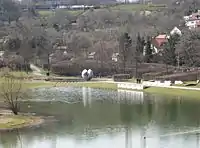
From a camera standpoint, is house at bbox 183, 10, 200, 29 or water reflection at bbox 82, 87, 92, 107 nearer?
water reflection at bbox 82, 87, 92, 107

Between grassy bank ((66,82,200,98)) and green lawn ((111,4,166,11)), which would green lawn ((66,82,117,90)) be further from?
green lawn ((111,4,166,11))

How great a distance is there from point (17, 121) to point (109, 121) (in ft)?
19.5

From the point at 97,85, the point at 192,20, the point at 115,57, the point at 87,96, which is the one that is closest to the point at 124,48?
the point at 115,57

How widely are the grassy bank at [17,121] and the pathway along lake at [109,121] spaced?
1132mm

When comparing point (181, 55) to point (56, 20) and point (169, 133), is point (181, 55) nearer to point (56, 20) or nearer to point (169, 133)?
point (169, 133)

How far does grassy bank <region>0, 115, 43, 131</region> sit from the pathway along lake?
1132mm

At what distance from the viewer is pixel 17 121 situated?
3356 centimetres

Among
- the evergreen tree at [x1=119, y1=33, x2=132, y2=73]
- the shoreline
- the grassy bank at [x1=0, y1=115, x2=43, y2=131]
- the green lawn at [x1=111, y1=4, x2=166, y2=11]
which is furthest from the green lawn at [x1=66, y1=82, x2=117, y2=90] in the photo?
the green lawn at [x1=111, y1=4, x2=166, y2=11]

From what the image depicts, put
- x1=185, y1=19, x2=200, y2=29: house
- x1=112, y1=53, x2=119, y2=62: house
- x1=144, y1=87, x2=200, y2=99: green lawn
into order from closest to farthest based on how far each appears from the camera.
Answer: x1=144, y1=87, x2=200, y2=99: green lawn < x1=112, y1=53, x2=119, y2=62: house < x1=185, y1=19, x2=200, y2=29: house

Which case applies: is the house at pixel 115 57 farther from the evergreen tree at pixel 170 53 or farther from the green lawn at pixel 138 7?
the green lawn at pixel 138 7

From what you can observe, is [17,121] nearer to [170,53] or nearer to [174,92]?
[174,92]

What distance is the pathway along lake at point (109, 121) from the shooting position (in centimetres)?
2816

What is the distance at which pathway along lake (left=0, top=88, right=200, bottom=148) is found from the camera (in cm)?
2816

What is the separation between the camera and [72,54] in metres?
74.4
